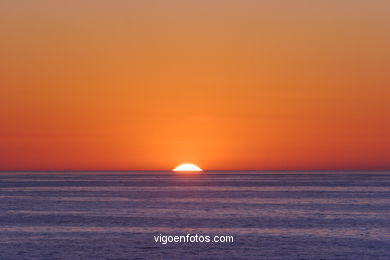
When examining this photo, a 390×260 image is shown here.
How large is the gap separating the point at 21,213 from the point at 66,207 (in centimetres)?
1117

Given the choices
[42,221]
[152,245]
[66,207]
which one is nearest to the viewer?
[152,245]

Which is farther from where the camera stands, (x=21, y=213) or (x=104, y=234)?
(x=21, y=213)

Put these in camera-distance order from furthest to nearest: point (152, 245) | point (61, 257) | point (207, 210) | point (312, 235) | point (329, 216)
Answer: point (207, 210) → point (329, 216) → point (312, 235) → point (152, 245) → point (61, 257)

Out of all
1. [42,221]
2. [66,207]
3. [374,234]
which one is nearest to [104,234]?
[42,221]

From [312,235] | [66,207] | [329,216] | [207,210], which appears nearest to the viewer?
[312,235]

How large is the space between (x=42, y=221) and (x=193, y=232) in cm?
1815

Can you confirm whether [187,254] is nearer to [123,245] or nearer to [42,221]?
[123,245]

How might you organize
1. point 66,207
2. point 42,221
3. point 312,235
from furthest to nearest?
point 66,207
point 42,221
point 312,235

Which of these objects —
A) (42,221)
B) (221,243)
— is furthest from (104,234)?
(42,221)

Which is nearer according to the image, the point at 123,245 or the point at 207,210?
the point at 123,245

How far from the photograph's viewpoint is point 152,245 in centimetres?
4644

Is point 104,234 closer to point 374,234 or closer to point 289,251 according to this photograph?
point 289,251

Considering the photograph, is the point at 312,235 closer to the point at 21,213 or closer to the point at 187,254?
the point at 187,254

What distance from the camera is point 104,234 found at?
52938mm
